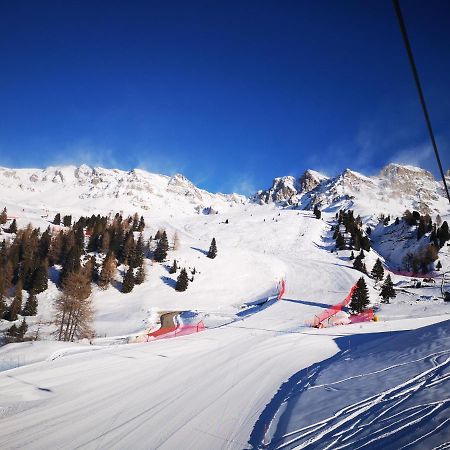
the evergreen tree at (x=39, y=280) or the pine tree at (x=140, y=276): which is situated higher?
the evergreen tree at (x=39, y=280)

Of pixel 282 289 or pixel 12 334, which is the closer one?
pixel 12 334

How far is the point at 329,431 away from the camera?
5.93m

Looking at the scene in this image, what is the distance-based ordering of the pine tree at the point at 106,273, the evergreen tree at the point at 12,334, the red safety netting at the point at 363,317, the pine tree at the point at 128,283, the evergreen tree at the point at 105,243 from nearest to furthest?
1. the red safety netting at the point at 363,317
2. the evergreen tree at the point at 12,334
3. the pine tree at the point at 128,283
4. the pine tree at the point at 106,273
5. the evergreen tree at the point at 105,243

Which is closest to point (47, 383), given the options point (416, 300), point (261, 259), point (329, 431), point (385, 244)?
point (329, 431)

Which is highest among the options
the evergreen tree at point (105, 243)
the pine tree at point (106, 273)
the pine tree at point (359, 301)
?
the evergreen tree at point (105, 243)

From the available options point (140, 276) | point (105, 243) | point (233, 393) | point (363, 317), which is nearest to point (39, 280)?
point (140, 276)

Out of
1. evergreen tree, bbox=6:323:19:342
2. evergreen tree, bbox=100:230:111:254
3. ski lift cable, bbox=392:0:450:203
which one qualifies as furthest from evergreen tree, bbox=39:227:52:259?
ski lift cable, bbox=392:0:450:203

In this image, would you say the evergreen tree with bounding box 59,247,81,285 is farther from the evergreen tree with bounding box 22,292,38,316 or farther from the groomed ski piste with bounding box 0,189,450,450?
the groomed ski piste with bounding box 0,189,450,450

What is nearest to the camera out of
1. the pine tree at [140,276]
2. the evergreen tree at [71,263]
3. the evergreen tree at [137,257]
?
the evergreen tree at [71,263]

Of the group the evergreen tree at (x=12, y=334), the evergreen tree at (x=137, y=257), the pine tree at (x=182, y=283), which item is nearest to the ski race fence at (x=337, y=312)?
the pine tree at (x=182, y=283)

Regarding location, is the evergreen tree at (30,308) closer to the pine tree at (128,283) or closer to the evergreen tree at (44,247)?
the pine tree at (128,283)

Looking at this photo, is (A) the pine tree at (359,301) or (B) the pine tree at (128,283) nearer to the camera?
(A) the pine tree at (359,301)

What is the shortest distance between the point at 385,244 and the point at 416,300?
60.8m

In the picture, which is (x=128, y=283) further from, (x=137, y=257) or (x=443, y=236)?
(x=443, y=236)
